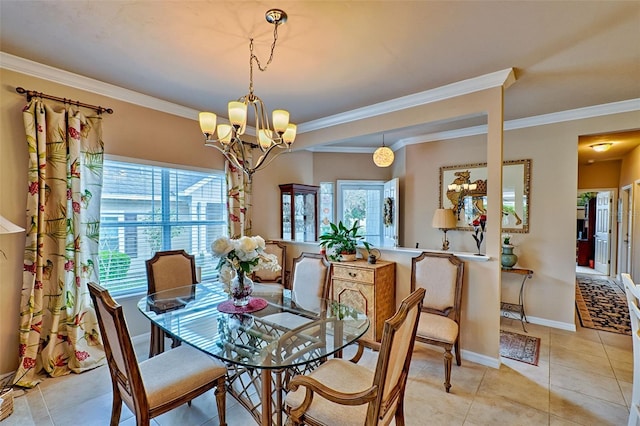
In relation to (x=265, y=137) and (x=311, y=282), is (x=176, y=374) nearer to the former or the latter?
(x=311, y=282)

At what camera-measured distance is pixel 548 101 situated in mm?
3229

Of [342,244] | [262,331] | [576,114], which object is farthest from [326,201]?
[262,331]

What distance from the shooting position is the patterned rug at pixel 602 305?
146 inches

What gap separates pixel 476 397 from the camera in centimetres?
224

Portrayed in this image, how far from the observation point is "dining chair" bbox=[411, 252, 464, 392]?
2490 mm

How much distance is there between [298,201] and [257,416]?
3317 mm

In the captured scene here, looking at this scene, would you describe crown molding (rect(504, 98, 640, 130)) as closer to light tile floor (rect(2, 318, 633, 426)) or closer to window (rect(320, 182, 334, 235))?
light tile floor (rect(2, 318, 633, 426))

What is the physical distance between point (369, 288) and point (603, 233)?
6.89 m

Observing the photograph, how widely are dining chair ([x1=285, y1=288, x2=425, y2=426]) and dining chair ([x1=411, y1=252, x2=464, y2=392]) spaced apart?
1051mm

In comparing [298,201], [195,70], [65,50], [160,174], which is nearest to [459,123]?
[298,201]

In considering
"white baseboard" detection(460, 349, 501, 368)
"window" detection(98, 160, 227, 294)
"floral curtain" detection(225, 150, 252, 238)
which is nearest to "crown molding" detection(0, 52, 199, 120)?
"window" detection(98, 160, 227, 294)

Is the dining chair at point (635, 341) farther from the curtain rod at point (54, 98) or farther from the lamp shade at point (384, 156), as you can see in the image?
A: the curtain rod at point (54, 98)

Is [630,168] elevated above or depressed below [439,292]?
above

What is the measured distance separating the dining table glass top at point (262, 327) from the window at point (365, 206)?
321 cm
